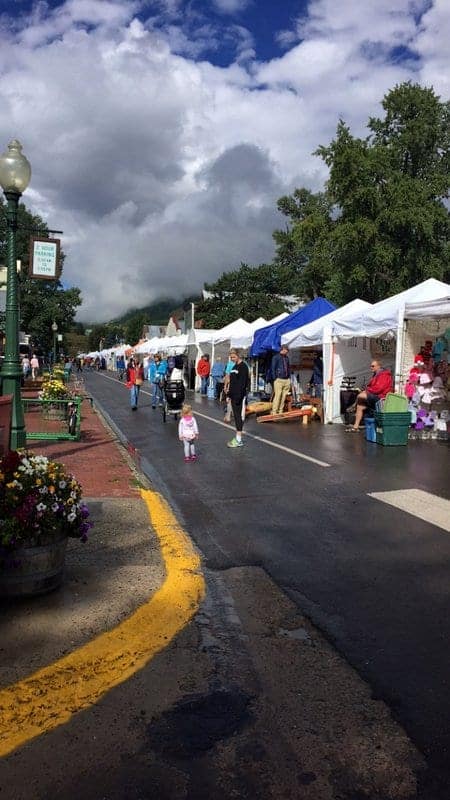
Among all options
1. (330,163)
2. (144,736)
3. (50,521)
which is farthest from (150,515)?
(330,163)

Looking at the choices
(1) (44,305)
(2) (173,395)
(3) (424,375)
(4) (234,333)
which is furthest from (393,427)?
(1) (44,305)

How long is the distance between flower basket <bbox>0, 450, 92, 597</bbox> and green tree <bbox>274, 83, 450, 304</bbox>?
105ft

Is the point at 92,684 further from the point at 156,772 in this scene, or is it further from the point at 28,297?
the point at 28,297

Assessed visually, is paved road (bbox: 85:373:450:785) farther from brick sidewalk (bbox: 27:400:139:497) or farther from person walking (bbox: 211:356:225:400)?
person walking (bbox: 211:356:225:400)

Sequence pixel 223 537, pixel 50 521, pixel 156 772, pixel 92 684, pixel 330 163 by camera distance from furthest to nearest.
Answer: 1. pixel 330 163
2. pixel 223 537
3. pixel 50 521
4. pixel 92 684
5. pixel 156 772

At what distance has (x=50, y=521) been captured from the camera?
3.87 m

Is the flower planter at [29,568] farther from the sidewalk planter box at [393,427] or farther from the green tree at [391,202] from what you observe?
the green tree at [391,202]

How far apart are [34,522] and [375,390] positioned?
10.8 m

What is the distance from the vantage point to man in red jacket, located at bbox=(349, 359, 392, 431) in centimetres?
1330

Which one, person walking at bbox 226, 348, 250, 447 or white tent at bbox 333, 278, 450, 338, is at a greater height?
white tent at bbox 333, 278, 450, 338

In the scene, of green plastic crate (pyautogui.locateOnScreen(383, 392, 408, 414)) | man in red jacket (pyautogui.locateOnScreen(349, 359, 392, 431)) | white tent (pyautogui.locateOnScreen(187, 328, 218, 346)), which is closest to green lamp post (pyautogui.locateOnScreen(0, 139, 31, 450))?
green plastic crate (pyautogui.locateOnScreen(383, 392, 408, 414))

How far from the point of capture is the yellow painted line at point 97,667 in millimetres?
2762

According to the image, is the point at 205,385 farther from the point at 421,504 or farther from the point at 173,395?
the point at 421,504

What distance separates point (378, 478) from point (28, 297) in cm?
3760
